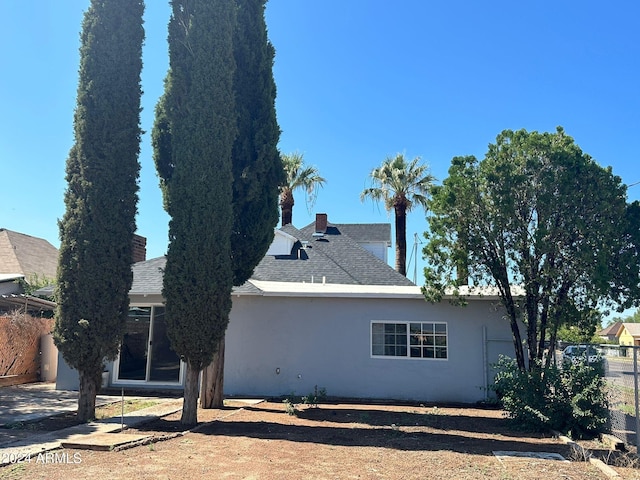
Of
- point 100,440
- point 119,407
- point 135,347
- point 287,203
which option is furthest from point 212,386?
point 287,203

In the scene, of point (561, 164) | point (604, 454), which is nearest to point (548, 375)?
point (604, 454)

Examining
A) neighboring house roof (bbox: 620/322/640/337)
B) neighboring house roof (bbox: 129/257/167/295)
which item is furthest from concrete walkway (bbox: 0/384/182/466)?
neighboring house roof (bbox: 620/322/640/337)

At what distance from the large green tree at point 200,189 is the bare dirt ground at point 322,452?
56.2 inches

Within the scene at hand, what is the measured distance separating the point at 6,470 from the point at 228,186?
18.0 feet

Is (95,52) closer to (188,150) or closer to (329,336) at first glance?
(188,150)

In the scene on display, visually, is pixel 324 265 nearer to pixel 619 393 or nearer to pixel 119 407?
pixel 119 407

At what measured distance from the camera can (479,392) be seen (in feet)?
40.5

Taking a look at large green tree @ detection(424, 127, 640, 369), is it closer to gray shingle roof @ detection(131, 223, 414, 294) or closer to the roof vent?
gray shingle roof @ detection(131, 223, 414, 294)

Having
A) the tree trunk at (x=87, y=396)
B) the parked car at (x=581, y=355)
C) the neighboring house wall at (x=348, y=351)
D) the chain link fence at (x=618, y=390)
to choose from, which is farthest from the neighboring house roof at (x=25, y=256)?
the chain link fence at (x=618, y=390)

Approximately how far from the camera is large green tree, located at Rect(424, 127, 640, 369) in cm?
993

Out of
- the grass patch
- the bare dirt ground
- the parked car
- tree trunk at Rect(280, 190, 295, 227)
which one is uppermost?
tree trunk at Rect(280, 190, 295, 227)

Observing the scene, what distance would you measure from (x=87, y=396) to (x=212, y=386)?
2621 mm

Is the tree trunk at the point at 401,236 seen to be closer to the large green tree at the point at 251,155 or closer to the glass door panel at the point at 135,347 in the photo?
the glass door panel at the point at 135,347

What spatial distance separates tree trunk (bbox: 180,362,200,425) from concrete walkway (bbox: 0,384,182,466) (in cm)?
80
